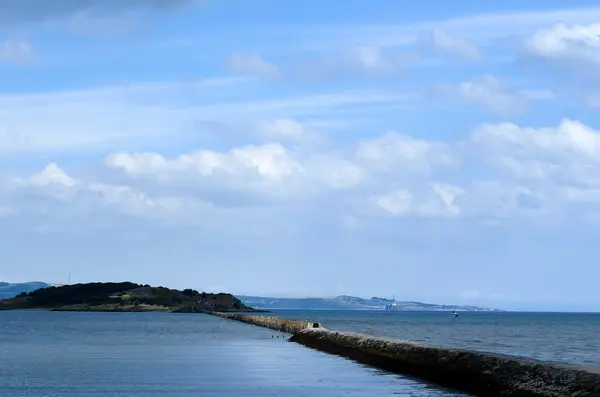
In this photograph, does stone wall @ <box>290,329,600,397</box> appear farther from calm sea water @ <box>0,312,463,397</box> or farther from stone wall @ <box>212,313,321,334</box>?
stone wall @ <box>212,313,321,334</box>

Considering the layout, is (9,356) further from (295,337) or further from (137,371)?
(295,337)

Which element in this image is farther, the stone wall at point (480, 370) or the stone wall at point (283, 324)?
the stone wall at point (283, 324)

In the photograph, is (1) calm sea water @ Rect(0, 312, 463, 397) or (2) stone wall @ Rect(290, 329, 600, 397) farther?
(1) calm sea water @ Rect(0, 312, 463, 397)

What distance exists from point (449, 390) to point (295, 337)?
56081mm

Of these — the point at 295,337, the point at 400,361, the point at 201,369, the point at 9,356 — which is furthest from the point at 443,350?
the point at 295,337

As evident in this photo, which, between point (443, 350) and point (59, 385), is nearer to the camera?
point (59, 385)

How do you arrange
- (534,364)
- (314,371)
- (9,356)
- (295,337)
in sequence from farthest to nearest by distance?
(295,337)
(9,356)
(314,371)
(534,364)

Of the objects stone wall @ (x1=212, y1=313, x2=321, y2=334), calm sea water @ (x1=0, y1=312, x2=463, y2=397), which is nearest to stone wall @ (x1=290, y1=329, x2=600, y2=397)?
calm sea water @ (x1=0, y1=312, x2=463, y2=397)

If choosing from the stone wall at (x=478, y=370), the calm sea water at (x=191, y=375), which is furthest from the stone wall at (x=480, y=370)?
the calm sea water at (x=191, y=375)

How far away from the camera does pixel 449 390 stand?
134ft

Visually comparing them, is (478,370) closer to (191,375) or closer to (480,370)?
(480,370)

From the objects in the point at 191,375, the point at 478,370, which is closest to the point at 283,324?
the point at 191,375

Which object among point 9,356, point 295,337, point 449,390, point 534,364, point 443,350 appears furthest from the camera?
A: point 295,337

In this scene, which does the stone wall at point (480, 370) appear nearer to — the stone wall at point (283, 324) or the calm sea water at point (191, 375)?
the calm sea water at point (191, 375)
